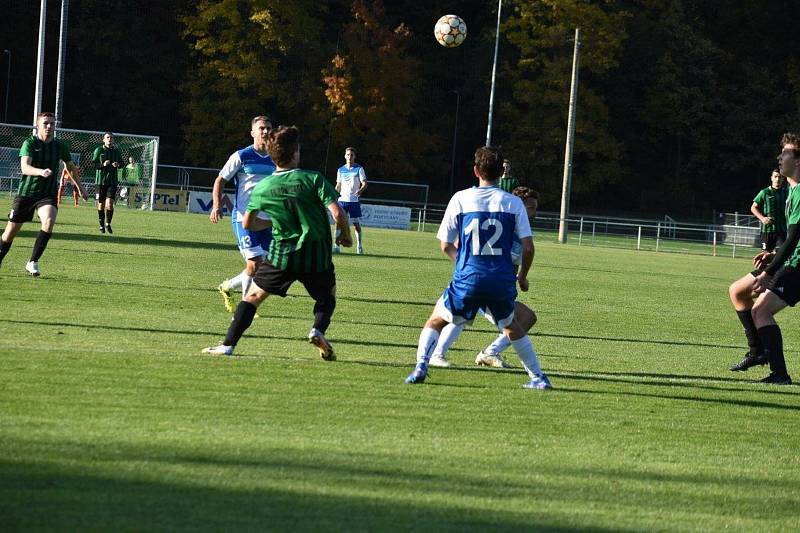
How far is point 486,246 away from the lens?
8.14 meters

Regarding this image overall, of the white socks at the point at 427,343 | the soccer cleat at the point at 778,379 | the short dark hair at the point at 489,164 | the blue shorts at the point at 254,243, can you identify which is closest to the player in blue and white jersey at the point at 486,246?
the short dark hair at the point at 489,164

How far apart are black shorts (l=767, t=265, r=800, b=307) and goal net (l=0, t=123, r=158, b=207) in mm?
33930

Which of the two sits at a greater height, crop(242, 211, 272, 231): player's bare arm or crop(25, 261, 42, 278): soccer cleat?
crop(242, 211, 272, 231): player's bare arm

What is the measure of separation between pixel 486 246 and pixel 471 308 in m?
0.45

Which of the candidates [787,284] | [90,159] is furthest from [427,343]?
[90,159]

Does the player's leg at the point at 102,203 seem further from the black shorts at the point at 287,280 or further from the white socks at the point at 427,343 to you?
the white socks at the point at 427,343

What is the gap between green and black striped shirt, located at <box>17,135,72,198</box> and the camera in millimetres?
14734

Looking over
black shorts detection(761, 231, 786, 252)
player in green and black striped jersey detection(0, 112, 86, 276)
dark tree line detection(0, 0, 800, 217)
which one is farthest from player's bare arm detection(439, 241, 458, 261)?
dark tree line detection(0, 0, 800, 217)

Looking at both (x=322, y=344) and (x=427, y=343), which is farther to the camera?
(x=322, y=344)

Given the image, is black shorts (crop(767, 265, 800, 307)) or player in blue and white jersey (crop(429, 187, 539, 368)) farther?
black shorts (crop(767, 265, 800, 307))

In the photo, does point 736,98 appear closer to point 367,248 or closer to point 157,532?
point 367,248

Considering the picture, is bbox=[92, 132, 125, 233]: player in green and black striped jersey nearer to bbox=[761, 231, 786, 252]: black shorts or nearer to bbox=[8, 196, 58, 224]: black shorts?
bbox=[8, 196, 58, 224]: black shorts

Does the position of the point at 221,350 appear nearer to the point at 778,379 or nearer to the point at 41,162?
the point at 778,379

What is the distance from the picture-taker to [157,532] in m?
4.70
